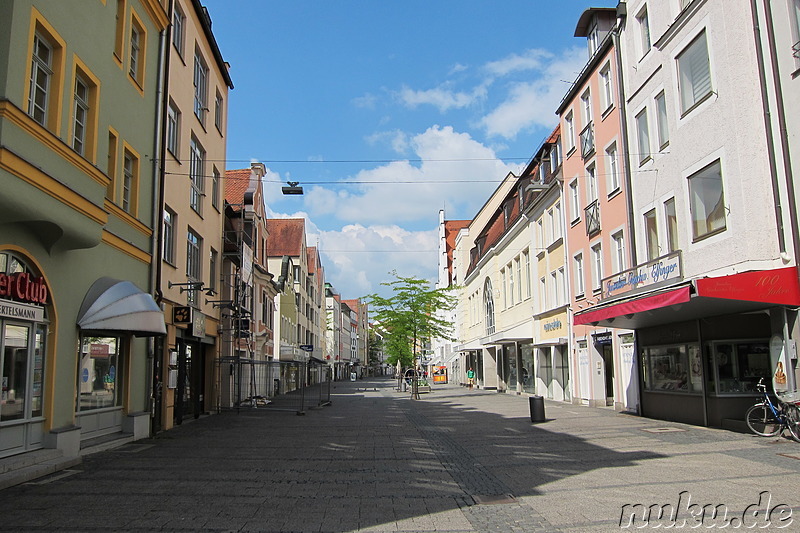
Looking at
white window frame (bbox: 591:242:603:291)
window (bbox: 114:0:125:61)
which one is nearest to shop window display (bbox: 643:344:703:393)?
white window frame (bbox: 591:242:603:291)

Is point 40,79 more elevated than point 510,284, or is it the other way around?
point 40,79

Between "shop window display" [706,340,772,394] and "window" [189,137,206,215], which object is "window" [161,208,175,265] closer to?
"window" [189,137,206,215]

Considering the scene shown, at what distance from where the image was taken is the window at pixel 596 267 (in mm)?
24125

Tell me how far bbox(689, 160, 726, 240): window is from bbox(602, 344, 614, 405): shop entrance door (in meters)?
9.04

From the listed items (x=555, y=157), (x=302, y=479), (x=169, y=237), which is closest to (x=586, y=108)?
(x=555, y=157)

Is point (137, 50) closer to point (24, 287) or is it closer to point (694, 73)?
point (24, 287)

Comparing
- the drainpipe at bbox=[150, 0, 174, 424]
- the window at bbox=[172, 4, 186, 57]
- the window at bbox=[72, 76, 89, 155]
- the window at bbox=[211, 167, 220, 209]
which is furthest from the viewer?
the window at bbox=[211, 167, 220, 209]

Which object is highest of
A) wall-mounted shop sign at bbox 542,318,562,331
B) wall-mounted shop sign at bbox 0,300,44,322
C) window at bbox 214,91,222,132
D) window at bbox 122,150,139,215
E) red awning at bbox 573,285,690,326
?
window at bbox 214,91,222,132

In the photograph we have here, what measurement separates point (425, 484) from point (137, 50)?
1269 centimetres

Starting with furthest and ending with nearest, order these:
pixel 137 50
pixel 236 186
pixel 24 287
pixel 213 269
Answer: pixel 236 186 → pixel 213 269 → pixel 137 50 → pixel 24 287

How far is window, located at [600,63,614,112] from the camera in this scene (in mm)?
22633

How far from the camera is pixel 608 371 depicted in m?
24.9

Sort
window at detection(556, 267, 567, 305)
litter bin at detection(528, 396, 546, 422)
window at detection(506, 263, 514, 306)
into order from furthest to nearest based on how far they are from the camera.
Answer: window at detection(506, 263, 514, 306) → window at detection(556, 267, 567, 305) → litter bin at detection(528, 396, 546, 422)

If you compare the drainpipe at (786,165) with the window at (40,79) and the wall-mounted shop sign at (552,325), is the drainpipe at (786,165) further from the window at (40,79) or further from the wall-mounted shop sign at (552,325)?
the wall-mounted shop sign at (552,325)
